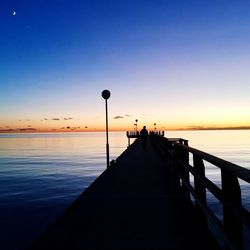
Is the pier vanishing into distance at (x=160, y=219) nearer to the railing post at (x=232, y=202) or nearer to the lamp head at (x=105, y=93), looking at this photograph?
the railing post at (x=232, y=202)

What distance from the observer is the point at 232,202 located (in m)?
3.45

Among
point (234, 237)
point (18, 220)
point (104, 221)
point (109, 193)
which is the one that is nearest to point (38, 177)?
point (18, 220)

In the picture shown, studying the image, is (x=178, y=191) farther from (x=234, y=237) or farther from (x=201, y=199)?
(x=234, y=237)

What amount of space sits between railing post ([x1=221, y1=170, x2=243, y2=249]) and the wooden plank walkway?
110 centimetres

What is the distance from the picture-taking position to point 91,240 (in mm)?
5000

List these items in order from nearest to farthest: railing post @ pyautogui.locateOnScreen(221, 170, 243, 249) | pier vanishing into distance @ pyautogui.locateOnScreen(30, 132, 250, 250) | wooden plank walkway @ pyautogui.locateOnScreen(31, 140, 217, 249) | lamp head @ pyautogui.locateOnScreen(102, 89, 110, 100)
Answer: railing post @ pyautogui.locateOnScreen(221, 170, 243, 249) → pier vanishing into distance @ pyautogui.locateOnScreen(30, 132, 250, 250) → wooden plank walkway @ pyautogui.locateOnScreen(31, 140, 217, 249) → lamp head @ pyautogui.locateOnScreen(102, 89, 110, 100)

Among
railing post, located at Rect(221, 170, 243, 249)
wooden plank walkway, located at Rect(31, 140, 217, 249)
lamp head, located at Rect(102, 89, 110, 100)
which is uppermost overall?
lamp head, located at Rect(102, 89, 110, 100)

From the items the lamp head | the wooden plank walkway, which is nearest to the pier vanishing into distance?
the wooden plank walkway

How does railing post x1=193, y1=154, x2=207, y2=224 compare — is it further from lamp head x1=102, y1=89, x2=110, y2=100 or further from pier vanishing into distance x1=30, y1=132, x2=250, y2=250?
lamp head x1=102, y1=89, x2=110, y2=100

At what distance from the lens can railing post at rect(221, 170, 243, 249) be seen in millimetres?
3426

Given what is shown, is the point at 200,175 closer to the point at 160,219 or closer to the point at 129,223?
the point at 160,219

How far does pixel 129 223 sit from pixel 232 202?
284 cm

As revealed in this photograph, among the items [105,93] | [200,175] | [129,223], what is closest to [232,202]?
[200,175]

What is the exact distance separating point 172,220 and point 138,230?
900 millimetres
